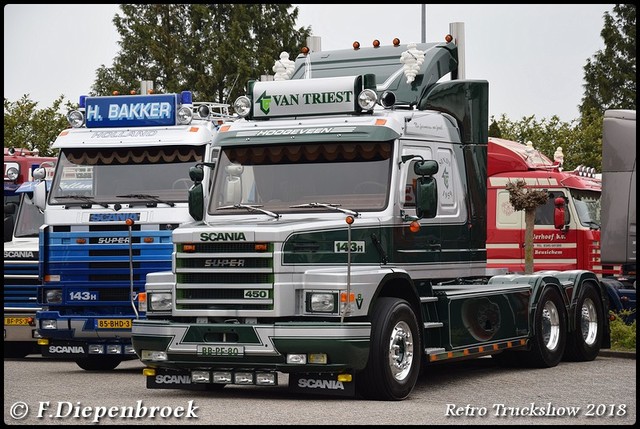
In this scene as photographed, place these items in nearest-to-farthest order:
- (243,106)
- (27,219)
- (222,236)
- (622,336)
A: 1. (222,236)
2. (243,106)
3. (622,336)
4. (27,219)

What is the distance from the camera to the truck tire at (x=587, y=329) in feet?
62.6

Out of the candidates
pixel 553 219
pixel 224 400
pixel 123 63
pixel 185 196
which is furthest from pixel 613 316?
pixel 123 63

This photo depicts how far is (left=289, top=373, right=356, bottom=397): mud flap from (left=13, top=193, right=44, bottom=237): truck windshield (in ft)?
28.9

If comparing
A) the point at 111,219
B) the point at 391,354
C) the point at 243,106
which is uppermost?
the point at 243,106

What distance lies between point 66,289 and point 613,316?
8.67 meters

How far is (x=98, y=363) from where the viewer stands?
18.7m

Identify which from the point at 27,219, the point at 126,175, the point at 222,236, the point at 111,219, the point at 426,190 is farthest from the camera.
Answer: the point at 27,219

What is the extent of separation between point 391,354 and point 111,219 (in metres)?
4.99

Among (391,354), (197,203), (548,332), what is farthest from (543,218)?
(391,354)

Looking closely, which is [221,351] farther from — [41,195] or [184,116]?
[41,195]

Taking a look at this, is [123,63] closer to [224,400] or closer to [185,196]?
[185,196]

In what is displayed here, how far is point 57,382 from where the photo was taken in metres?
16.5

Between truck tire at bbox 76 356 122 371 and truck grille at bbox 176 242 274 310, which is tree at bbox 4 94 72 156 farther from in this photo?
truck grille at bbox 176 242 274 310

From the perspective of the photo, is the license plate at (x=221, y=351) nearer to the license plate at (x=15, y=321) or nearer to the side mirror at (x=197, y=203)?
the side mirror at (x=197, y=203)
